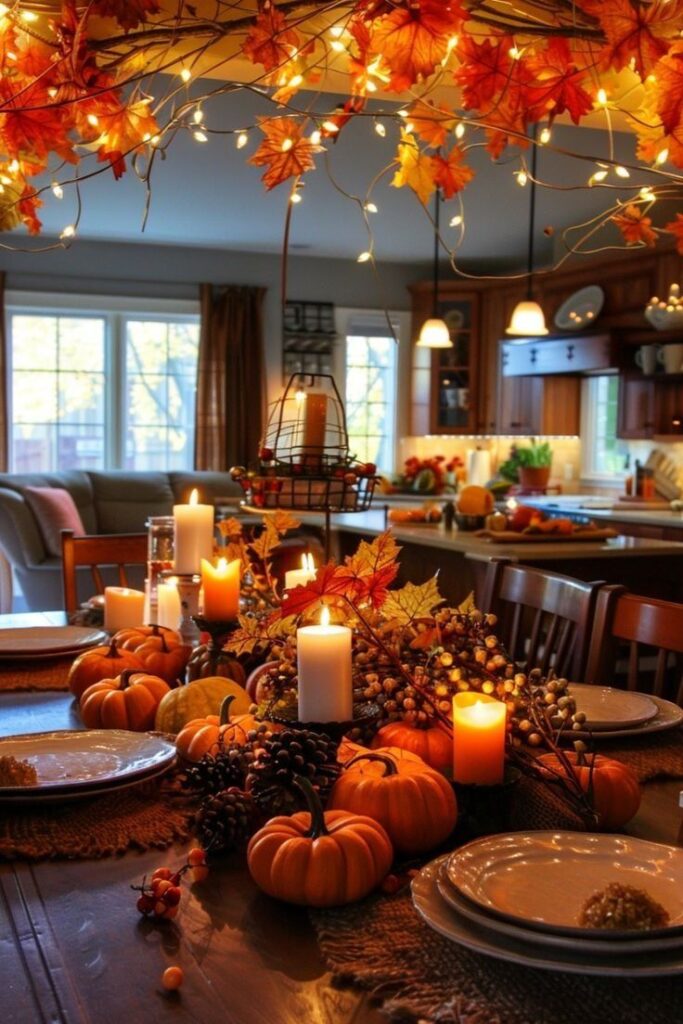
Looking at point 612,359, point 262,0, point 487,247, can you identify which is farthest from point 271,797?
point 487,247

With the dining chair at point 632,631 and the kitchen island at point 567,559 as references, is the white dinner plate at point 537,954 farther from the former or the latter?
the kitchen island at point 567,559

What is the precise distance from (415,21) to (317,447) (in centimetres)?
61

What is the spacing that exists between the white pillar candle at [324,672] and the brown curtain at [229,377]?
23.9 ft

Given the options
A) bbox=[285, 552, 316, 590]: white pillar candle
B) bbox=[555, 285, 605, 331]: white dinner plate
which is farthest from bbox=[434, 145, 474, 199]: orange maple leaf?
bbox=[555, 285, 605, 331]: white dinner plate

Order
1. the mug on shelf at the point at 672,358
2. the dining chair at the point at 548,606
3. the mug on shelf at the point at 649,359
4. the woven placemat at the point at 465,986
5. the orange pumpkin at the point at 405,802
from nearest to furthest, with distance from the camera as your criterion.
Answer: the woven placemat at the point at 465,986
the orange pumpkin at the point at 405,802
the dining chair at the point at 548,606
the mug on shelf at the point at 672,358
the mug on shelf at the point at 649,359

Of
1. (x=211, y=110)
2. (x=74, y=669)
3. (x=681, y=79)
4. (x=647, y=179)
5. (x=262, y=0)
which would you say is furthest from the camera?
(x=647, y=179)

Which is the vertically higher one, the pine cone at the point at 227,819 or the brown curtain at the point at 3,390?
the brown curtain at the point at 3,390

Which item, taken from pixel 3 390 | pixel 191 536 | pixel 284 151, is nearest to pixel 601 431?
pixel 3 390

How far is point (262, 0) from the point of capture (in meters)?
1.36

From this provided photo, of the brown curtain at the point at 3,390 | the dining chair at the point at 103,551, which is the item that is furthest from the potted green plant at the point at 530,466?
the dining chair at the point at 103,551

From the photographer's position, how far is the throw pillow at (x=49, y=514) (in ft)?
20.9

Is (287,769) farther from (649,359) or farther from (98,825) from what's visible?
(649,359)

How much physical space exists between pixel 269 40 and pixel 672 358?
217 inches

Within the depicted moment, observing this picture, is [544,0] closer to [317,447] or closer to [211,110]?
[317,447]
